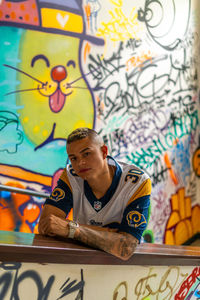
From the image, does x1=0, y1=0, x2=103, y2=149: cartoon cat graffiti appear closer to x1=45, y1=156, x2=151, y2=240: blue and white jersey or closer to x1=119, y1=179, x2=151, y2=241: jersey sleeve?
x1=45, y1=156, x2=151, y2=240: blue and white jersey

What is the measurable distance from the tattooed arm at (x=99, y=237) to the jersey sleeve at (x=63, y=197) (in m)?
0.27

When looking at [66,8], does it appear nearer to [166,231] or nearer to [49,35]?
[49,35]

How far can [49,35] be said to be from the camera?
3918mm

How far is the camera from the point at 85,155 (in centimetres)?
218

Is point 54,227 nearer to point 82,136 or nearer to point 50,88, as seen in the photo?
point 82,136

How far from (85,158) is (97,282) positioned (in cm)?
73

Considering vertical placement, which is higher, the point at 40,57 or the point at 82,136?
the point at 40,57

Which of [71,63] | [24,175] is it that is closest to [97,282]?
[24,175]

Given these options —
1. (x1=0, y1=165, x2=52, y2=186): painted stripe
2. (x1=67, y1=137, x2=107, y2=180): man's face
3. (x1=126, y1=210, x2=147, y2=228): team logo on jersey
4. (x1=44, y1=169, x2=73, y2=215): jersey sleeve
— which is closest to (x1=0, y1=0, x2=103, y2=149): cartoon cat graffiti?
(x1=0, y1=165, x2=52, y2=186): painted stripe

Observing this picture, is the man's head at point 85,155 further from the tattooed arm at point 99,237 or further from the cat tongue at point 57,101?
the cat tongue at point 57,101

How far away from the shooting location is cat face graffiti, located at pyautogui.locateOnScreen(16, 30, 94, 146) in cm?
374

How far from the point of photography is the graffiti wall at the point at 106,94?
3666 mm

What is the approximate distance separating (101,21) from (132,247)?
320 cm

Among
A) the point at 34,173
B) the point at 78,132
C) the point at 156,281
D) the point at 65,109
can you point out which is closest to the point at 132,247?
the point at 156,281
